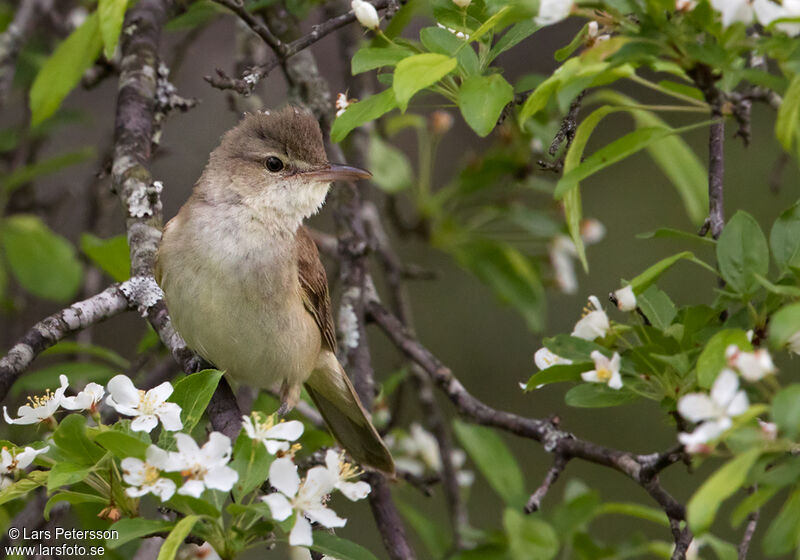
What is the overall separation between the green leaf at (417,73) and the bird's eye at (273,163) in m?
1.65

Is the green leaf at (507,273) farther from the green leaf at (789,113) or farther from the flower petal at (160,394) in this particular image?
the green leaf at (789,113)

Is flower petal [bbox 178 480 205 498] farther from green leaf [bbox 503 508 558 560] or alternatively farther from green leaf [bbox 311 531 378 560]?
green leaf [bbox 503 508 558 560]

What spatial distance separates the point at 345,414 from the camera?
4.05m

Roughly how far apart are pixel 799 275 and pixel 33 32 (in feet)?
15.4

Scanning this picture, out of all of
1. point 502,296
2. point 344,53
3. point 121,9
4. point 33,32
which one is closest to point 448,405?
point 502,296

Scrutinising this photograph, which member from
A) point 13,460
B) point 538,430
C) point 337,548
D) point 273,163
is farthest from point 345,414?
point 13,460

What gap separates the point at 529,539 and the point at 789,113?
191cm

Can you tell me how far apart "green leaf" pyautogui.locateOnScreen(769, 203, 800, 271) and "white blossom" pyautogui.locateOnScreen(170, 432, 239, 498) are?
1405mm

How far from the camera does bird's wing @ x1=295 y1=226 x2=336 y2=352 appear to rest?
3854 millimetres

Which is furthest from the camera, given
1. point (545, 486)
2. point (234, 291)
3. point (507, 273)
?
point (507, 273)

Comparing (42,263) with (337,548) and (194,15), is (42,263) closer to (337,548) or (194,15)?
(194,15)

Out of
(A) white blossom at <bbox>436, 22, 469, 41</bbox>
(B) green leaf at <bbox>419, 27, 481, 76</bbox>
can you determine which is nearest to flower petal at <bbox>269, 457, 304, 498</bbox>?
(B) green leaf at <bbox>419, 27, 481, 76</bbox>

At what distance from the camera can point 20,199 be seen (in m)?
5.41

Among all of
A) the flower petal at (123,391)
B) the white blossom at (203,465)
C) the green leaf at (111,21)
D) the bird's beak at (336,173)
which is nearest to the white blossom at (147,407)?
the flower petal at (123,391)
